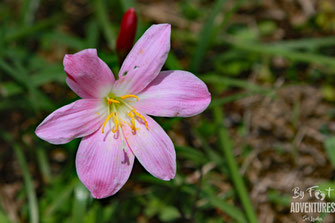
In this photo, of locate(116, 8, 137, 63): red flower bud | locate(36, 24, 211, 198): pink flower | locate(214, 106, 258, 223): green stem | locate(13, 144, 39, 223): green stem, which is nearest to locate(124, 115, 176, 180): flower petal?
locate(36, 24, 211, 198): pink flower

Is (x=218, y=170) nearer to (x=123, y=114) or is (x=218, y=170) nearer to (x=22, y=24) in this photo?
(x=123, y=114)

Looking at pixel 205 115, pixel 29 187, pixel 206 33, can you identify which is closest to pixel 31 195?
pixel 29 187

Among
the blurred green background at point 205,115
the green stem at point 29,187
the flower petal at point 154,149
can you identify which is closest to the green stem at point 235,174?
the blurred green background at point 205,115

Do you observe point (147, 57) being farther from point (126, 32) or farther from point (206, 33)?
point (206, 33)

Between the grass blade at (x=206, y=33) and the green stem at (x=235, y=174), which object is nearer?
the green stem at (x=235, y=174)

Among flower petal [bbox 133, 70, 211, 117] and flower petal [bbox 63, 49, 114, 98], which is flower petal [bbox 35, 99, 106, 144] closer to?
flower petal [bbox 63, 49, 114, 98]

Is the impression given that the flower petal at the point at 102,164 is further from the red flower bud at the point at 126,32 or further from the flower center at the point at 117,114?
the red flower bud at the point at 126,32
